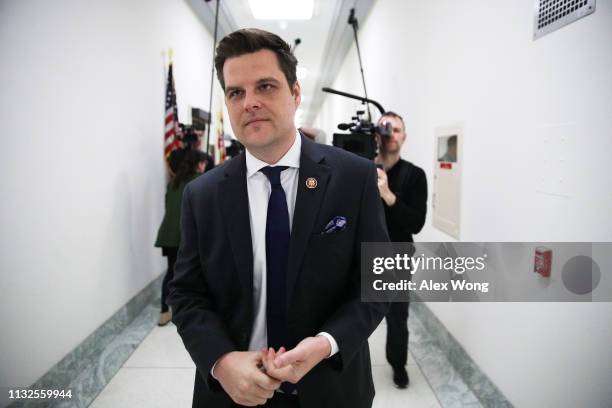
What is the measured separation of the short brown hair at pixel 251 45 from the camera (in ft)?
3.11

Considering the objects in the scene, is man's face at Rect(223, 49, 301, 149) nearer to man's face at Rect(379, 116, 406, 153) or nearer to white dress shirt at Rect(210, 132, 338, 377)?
white dress shirt at Rect(210, 132, 338, 377)

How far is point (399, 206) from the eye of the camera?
2.01 meters

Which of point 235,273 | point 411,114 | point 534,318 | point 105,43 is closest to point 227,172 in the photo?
point 235,273

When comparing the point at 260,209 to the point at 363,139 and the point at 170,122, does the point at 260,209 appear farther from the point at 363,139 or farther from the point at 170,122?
the point at 170,122

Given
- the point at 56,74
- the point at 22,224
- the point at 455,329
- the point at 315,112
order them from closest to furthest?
the point at 22,224
the point at 56,74
the point at 455,329
the point at 315,112

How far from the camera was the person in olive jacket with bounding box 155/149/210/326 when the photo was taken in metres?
2.99

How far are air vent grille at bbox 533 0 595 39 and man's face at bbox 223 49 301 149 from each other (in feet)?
3.75

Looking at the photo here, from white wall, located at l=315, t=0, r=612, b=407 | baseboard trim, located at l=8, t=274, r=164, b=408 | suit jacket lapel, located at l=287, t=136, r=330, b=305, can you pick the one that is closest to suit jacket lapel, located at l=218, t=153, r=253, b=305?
suit jacket lapel, located at l=287, t=136, r=330, b=305

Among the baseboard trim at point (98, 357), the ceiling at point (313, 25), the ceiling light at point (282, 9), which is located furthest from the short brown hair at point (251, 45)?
the ceiling at point (313, 25)

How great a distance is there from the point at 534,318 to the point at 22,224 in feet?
8.21

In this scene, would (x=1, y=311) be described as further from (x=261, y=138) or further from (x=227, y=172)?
(x=261, y=138)

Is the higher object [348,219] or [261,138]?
[261,138]

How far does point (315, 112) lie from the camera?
52.2 feet

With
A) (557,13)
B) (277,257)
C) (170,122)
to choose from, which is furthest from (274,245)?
(170,122)
